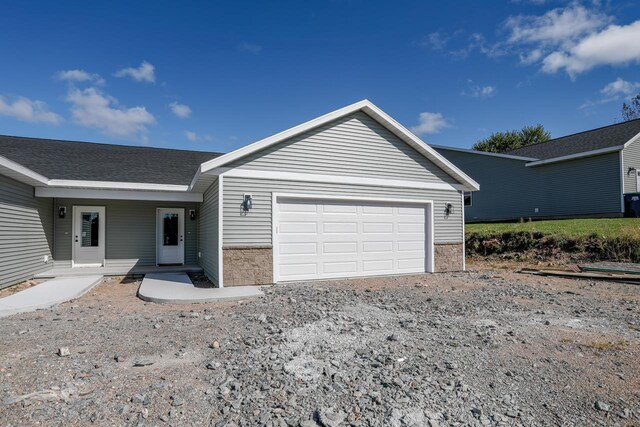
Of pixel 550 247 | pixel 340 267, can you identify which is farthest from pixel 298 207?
pixel 550 247

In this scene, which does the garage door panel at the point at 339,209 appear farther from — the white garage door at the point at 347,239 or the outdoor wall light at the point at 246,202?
the outdoor wall light at the point at 246,202

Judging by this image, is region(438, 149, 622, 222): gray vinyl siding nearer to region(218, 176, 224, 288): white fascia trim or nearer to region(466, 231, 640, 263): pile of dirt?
region(466, 231, 640, 263): pile of dirt

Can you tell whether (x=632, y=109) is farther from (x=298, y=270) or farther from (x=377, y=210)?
(x=298, y=270)

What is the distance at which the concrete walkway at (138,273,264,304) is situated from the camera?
6824 millimetres

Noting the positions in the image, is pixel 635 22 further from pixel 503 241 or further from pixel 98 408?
pixel 98 408

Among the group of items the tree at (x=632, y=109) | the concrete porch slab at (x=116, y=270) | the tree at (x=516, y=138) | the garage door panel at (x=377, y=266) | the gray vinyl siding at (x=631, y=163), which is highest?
the tree at (x=632, y=109)

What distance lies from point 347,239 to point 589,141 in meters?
16.1

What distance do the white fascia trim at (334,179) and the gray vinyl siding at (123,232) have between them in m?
4.68

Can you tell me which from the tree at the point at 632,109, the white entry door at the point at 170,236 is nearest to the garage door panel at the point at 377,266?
the white entry door at the point at 170,236

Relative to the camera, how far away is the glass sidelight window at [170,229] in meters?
11.8

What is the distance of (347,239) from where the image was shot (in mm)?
9516

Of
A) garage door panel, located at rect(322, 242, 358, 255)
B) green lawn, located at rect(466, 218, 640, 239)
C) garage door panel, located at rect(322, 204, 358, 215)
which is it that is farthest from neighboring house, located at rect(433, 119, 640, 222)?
garage door panel, located at rect(322, 242, 358, 255)

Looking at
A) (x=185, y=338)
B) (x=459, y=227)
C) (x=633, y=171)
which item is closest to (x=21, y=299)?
(x=185, y=338)

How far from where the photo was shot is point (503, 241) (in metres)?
13.7
